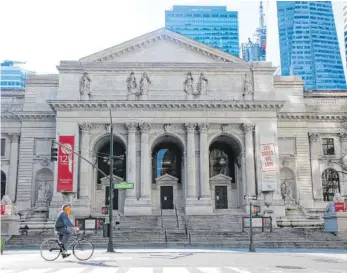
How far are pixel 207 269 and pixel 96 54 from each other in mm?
38828

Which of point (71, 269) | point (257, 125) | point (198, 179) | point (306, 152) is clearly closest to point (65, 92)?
point (198, 179)

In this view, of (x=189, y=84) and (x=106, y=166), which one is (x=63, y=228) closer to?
(x=189, y=84)

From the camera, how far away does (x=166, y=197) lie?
50688mm

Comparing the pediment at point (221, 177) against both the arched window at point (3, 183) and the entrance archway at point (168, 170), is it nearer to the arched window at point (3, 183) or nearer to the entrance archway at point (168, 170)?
the entrance archway at point (168, 170)

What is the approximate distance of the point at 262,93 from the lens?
4975 cm

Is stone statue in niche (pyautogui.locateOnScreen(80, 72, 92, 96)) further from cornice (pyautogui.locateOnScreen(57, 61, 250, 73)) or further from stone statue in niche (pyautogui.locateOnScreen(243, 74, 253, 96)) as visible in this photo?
stone statue in niche (pyautogui.locateOnScreen(243, 74, 253, 96))

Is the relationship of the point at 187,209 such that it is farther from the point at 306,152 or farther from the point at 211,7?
the point at 211,7

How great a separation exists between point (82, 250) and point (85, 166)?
30.2m

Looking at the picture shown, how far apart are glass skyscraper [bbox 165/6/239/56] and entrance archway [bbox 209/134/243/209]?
432ft

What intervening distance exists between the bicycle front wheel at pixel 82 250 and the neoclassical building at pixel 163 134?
28283 millimetres

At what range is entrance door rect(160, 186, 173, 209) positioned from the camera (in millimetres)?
50500

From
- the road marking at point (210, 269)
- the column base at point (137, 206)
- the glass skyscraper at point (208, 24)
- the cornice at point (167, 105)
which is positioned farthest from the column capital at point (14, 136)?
the glass skyscraper at point (208, 24)

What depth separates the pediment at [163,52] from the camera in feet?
166

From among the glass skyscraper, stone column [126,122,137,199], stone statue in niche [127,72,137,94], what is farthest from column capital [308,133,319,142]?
the glass skyscraper
